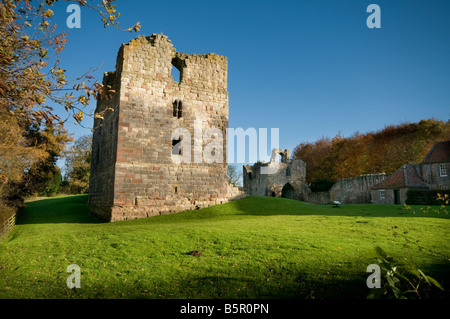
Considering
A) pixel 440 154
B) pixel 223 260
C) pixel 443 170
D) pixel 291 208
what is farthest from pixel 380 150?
pixel 223 260

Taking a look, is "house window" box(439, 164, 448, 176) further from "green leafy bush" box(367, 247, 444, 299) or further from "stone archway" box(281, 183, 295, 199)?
"green leafy bush" box(367, 247, 444, 299)

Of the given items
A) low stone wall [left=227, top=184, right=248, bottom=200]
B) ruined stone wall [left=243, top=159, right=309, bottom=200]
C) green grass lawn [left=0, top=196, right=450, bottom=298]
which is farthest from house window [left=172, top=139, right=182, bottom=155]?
ruined stone wall [left=243, top=159, right=309, bottom=200]

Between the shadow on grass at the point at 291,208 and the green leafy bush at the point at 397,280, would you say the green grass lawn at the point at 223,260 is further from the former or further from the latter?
the shadow on grass at the point at 291,208

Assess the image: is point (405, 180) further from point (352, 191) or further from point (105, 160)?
point (105, 160)

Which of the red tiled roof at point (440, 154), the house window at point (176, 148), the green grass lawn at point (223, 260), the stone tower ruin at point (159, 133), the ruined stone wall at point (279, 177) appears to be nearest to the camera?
the green grass lawn at point (223, 260)

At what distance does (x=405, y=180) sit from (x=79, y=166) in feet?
133

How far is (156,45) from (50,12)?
1445cm

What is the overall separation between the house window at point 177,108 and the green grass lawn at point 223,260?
32.0 feet

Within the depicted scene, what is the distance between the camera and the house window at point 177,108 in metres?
18.9

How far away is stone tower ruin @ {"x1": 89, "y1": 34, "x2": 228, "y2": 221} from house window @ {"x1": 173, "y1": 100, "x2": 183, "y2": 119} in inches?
2.6

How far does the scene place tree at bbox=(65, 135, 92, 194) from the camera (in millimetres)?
41062

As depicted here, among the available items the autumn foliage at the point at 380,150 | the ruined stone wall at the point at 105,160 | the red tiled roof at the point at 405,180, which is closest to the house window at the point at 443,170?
the red tiled roof at the point at 405,180

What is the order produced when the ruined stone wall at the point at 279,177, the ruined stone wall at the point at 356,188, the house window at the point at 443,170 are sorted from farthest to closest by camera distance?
the ruined stone wall at the point at 279,177, the ruined stone wall at the point at 356,188, the house window at the point at 443,170

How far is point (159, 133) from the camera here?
1798 centimetres
